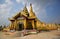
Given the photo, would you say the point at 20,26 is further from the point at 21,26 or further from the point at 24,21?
the point at 24,21

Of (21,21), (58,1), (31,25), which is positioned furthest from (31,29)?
(58,1)

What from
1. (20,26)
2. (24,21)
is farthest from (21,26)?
(24,21)

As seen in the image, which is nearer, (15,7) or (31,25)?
(15,7)

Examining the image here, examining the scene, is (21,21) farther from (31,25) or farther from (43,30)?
(43,30)

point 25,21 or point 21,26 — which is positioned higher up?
point 25,21

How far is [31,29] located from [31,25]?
177mm

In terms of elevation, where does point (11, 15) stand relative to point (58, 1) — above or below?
below

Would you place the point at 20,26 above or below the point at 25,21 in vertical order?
below

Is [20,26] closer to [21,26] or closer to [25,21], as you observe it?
[21,26]

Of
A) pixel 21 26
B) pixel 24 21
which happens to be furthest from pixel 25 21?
pixel 21 26

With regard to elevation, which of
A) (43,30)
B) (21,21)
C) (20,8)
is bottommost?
(43,30)

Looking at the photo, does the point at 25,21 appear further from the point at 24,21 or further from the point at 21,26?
the point at 21,26

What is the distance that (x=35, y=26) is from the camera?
4.26 m

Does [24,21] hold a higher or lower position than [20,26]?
higher
